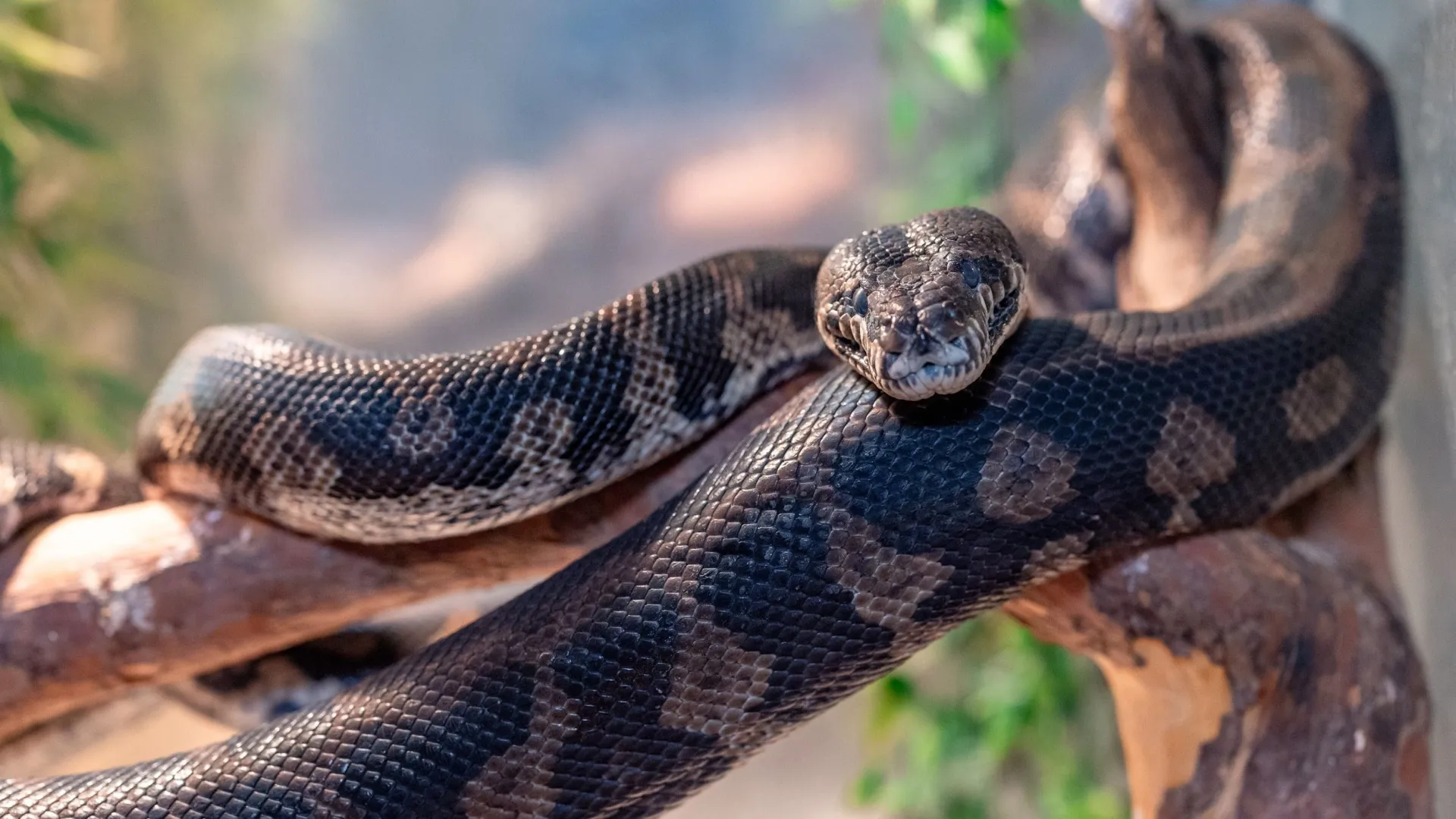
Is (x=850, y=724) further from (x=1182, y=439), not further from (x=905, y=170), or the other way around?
(x=1182, y=439)

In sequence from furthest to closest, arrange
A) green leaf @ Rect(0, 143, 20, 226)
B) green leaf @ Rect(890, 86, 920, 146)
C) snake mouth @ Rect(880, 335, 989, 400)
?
green leaf @ Rect(890, 86, 920, 146) < green leaf @ Rect(0, 143, 20, 226) < snake mouth @ Rect(880, 335, 989, 400)

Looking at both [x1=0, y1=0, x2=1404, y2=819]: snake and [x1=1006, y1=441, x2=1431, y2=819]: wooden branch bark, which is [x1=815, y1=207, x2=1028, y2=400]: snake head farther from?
[x1=1006, y1=441, x2=1431, y2=819]: wooden branch bark

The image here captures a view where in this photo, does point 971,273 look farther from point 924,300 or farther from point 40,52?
point 40,52

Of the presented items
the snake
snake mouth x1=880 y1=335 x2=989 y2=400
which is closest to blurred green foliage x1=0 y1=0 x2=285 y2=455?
the snake

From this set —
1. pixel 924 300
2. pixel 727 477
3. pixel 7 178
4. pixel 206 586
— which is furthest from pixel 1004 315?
pixel 7 178

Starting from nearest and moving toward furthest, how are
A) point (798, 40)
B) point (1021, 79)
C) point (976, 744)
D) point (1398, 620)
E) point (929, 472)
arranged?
point (929, 472), point (1398, 620), point (976, 744), point (1021, 79), point (798, 40)

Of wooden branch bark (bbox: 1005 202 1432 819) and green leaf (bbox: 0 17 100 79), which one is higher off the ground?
green leaf (bbox: 0 17 100 79)

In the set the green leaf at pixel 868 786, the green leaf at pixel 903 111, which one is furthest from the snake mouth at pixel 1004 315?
the green leaf at pixel 868 786

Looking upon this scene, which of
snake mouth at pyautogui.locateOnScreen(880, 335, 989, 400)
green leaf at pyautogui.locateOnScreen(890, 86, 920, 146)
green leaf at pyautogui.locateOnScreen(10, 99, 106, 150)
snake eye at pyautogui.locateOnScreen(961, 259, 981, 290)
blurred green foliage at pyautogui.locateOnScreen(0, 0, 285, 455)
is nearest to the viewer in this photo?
snake mouth at pyautogui.locateOnScreen(880, 335, 989, 400)

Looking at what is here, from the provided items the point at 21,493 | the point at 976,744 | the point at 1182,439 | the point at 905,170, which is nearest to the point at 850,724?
the point at 976,744
